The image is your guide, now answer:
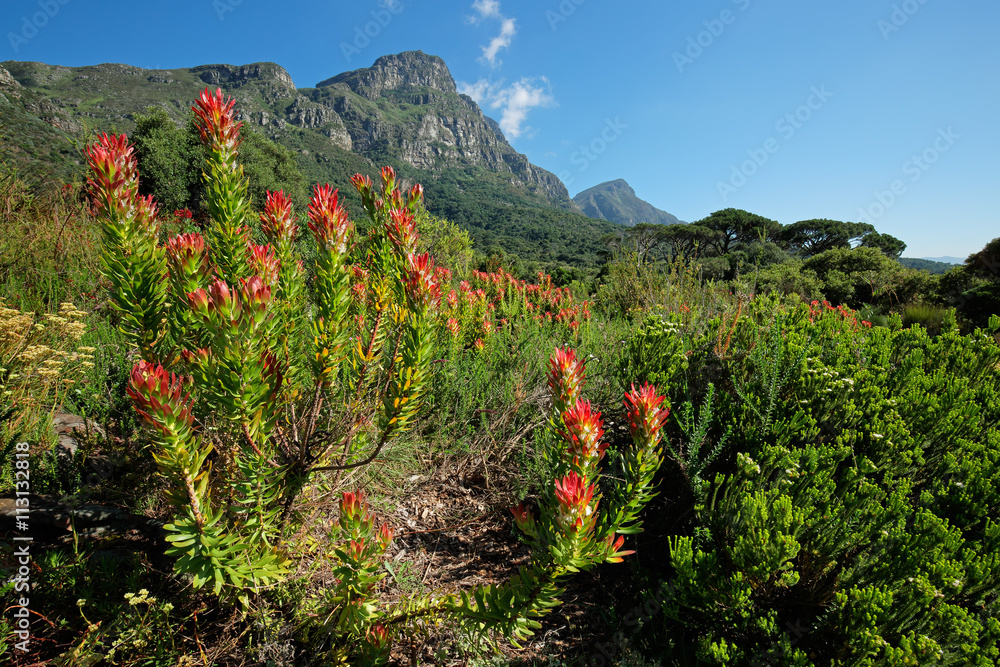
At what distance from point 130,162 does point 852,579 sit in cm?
274

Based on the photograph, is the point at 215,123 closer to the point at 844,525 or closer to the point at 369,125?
the point at 844,525

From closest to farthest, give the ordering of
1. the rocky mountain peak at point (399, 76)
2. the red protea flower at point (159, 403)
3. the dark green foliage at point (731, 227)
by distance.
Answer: the red protea flower at point (159, 403) < the dark green foliage at point (731, 227) < the rocky mountain peak at point (399, 76)

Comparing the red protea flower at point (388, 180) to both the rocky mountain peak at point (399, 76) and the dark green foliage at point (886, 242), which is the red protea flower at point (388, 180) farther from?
the rocky mountain peak at point (399, 76)

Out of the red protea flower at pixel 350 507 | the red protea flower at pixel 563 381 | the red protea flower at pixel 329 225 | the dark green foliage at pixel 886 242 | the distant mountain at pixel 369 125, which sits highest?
the distant mountain at pixel 369 125

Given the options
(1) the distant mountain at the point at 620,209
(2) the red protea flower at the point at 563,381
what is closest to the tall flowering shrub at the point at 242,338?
(2) the red protea flower at the point at 563,381

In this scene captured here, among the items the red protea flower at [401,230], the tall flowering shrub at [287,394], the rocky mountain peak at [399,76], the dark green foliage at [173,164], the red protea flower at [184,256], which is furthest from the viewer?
the rocky mountain peak at [399,76]

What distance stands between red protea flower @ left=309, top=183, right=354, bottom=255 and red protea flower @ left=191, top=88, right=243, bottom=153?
14.9 inches

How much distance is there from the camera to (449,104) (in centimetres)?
17350

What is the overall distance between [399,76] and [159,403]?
224 meters

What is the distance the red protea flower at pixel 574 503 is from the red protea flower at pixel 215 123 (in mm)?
1586

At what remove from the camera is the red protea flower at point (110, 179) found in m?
1.09

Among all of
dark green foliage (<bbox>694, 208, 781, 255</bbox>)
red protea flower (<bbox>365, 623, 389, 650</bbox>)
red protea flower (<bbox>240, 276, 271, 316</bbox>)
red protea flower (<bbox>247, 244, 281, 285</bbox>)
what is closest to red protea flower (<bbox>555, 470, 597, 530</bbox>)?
red protea flower (<bbox>365, 623, 389, 650</bbox>)

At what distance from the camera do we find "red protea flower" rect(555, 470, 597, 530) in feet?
3.13

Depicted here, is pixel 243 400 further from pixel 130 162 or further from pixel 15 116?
pixel 15 116
